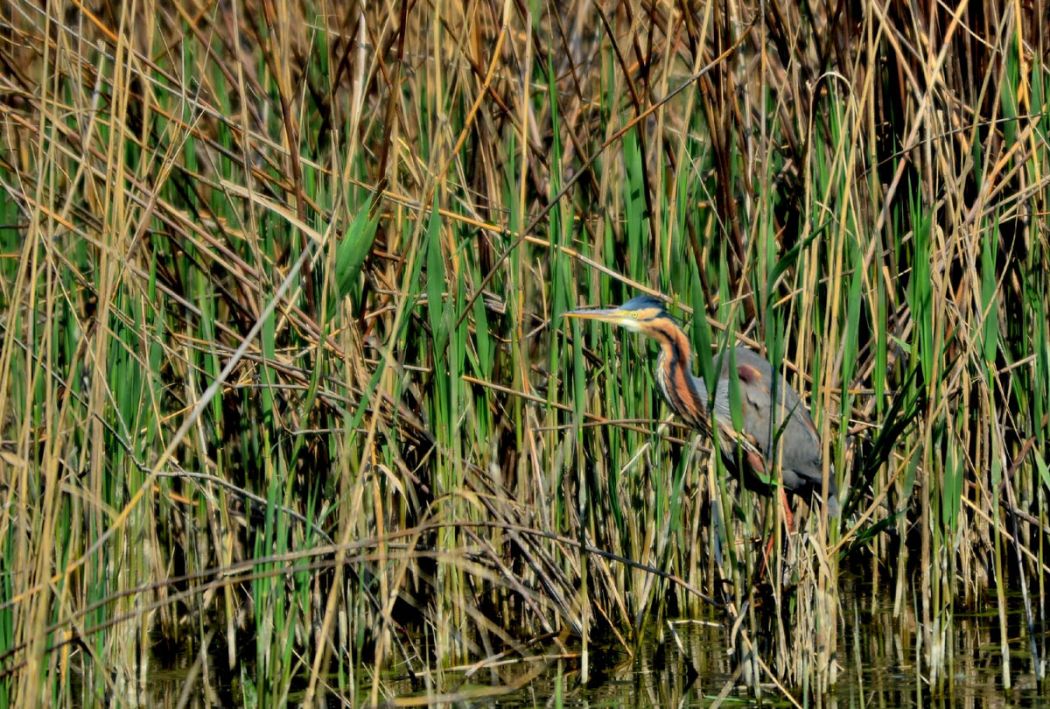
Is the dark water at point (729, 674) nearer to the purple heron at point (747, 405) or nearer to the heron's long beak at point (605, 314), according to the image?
the purple heron at point (747, 405)

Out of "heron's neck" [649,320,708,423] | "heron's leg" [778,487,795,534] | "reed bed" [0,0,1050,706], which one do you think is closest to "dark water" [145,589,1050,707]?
"reed bed" [0,0,1050,706]

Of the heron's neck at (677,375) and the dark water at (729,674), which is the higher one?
the heron's neck at (677,375)

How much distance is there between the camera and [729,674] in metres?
3.05

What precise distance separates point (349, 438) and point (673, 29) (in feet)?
4.04

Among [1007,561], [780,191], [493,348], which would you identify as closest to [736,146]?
[780,191]

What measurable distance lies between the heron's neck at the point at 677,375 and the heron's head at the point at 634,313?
0.05 metres

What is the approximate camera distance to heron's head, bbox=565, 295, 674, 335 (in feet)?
10.3

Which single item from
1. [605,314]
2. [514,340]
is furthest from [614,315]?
[514,340]

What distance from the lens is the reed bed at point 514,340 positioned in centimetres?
272

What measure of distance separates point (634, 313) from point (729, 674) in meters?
0.83

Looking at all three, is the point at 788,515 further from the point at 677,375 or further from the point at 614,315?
the point at 614,315

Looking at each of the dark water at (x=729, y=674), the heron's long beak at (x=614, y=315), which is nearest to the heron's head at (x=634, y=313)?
the heron's long beak at (x=614, y=315)

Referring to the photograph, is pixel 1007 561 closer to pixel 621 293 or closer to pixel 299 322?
pixel 621 293

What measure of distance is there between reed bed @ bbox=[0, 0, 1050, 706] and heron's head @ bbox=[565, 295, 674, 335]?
0.06 meters
